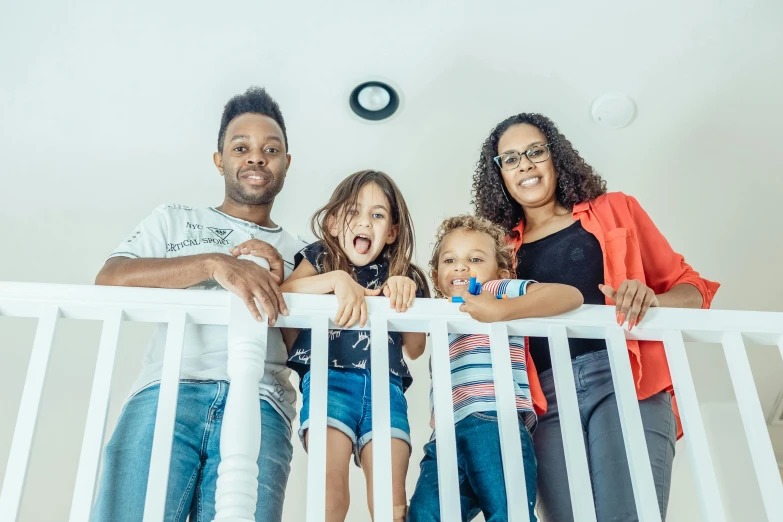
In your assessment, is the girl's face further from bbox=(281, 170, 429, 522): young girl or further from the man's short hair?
the man's short hair

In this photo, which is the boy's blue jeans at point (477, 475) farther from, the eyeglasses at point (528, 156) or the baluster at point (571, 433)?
the eyeglasses at point (528, 156)

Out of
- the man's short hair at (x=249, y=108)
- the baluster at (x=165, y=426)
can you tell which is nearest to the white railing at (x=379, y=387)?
the baluster at (x=165, y=426)

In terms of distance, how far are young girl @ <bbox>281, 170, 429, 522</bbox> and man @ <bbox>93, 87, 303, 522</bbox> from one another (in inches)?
3.4

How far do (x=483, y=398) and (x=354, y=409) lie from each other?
257 mm

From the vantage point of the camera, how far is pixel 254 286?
141 cm

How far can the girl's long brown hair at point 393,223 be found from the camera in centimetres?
182

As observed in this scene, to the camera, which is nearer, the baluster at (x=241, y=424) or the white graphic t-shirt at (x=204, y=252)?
the baluster at (x=241, y=424)

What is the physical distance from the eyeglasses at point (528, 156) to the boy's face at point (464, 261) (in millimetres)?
306

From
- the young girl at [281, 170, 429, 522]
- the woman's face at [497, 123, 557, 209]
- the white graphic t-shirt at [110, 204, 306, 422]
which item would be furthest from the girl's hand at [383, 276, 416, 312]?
the woman's face at [497, 123, 557, 209]

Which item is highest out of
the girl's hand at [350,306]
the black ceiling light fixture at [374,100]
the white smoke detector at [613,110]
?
the black ceiling light fixture at [374,100]

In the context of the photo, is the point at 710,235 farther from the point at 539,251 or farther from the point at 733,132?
the point at 539,251

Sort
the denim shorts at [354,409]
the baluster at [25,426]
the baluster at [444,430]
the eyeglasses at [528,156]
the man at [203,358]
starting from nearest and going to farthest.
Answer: the baluster at [25,426], the baluster at [444,430], the man at [203,358], the denim shorts at [354,409], the eyeglasses at [528,156]

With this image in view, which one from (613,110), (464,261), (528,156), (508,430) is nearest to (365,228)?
(464,261)

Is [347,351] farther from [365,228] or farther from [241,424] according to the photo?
[241,424]
